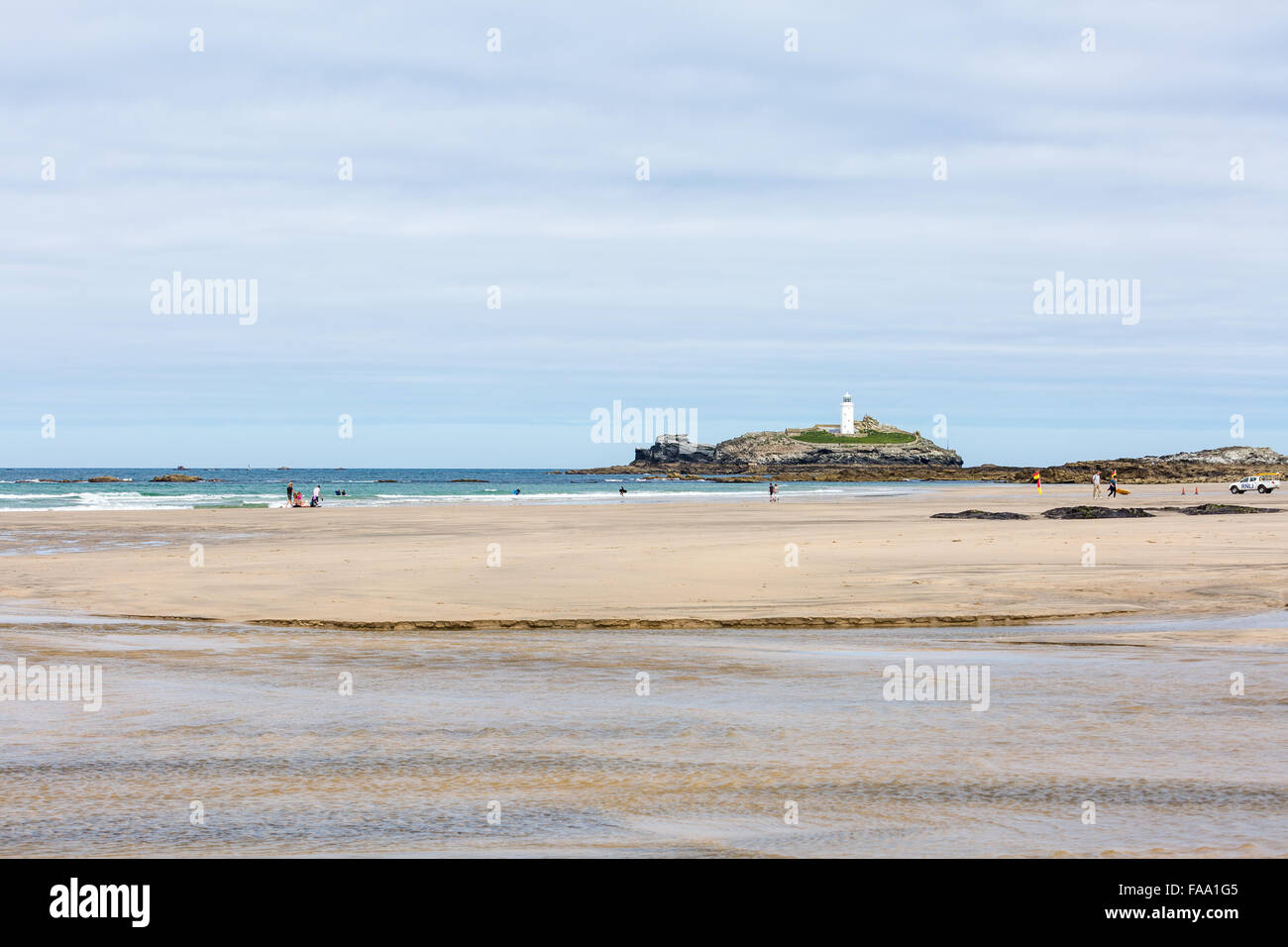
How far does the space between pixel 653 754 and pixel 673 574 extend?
48.6 ft

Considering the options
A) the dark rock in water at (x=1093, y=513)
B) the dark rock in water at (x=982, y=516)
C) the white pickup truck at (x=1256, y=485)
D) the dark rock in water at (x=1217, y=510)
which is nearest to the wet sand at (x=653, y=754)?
the dark rock in water at (x=982, y=516)

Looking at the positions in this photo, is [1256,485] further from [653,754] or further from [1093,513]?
[653,754]

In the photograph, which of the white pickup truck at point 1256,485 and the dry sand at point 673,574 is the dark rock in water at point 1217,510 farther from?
the white pickup truck at point 1256,485

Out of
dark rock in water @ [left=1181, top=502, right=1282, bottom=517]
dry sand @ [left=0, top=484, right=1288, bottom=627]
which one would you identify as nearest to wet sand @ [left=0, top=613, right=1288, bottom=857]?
dry sand @ [left=0, top=484, right=1288, bottom=627]

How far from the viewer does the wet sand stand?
6637mm

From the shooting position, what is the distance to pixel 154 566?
A: 26.4 m

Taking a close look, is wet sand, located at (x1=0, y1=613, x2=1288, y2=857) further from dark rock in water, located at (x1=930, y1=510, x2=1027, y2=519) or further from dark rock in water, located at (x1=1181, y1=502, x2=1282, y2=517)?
dark rock in water, located at (x1=1181, y1=502, x2=1282, y2=517)

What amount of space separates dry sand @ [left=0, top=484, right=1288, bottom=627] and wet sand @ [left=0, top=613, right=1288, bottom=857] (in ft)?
12.3

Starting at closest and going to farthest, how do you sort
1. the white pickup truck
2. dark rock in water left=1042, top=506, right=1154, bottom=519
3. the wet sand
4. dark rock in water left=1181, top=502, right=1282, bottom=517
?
1. the wet sand
2. dark rock in water left=1042, top=506, right=1154, bottom=519
3. dark rock in water left=1181, top=502, right=1282, bottom=517
4. the white pickup truck

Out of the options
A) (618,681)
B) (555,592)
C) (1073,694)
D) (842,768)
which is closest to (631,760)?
(842,768)

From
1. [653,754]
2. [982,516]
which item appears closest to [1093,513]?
[982,516]

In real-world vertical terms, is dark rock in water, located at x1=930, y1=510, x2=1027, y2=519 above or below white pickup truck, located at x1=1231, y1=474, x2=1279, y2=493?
below

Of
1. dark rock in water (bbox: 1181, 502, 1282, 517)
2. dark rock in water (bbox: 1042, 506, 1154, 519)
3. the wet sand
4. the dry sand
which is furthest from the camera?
dark rock in water (bbox: 1181, 502, 1282, 517)

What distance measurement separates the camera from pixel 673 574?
23531 mm
